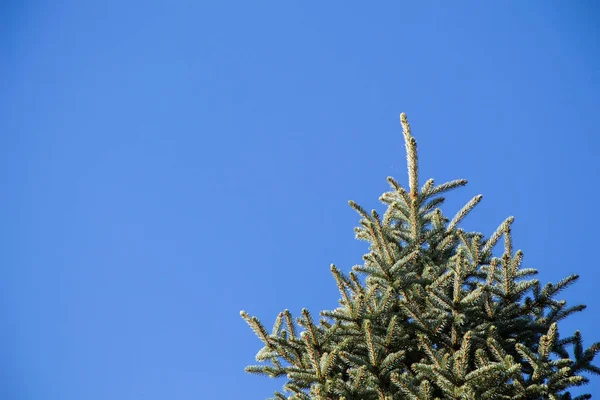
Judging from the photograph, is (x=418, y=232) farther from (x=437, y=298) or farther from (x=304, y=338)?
(x=304, y=338)

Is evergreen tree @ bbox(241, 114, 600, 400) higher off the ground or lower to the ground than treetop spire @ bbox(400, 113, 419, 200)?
lower

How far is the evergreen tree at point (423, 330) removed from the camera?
4.56 metres

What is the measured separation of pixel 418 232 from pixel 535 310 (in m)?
1.45

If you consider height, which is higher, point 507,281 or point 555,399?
point 507,281

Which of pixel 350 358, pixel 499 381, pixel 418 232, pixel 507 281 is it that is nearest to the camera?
pixel 499 381

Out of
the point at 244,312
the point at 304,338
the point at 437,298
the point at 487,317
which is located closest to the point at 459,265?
the point at 437,298

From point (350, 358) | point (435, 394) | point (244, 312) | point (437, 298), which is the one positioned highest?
point (244, 312)

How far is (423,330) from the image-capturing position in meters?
5.27

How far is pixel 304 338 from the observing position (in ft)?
16.2

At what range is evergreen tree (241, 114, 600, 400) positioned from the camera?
4.56 metres

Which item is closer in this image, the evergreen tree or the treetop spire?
the evergreen tree

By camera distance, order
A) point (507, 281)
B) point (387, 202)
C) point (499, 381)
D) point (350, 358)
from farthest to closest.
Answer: point (387, 202)
point (507, 281)
point (350, 358)
point (499, 381)

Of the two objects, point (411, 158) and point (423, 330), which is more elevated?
point (411, 158)

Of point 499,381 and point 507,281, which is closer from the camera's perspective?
point 499,381
